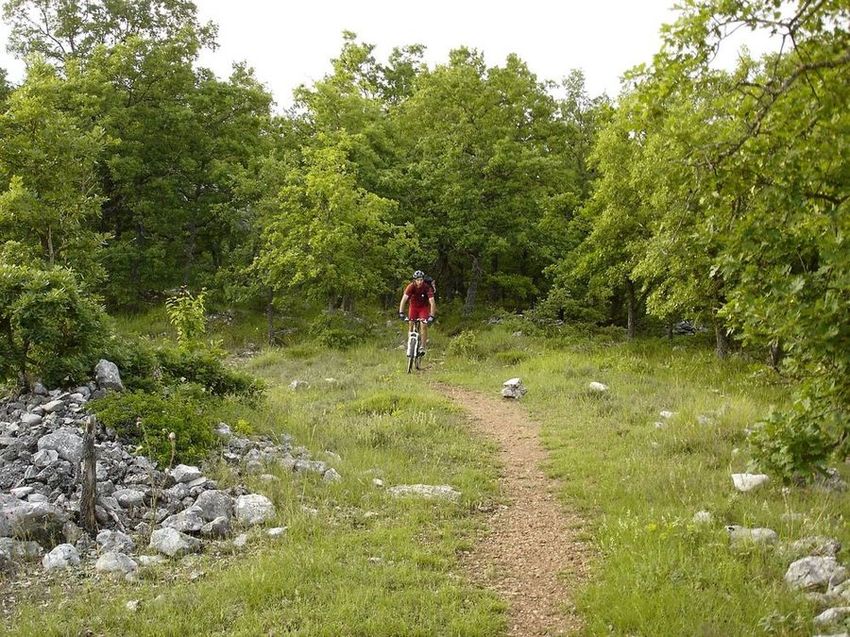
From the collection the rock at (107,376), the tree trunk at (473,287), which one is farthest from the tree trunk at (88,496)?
the tree trunk at (473,287)

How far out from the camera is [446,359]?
1981 centimetres

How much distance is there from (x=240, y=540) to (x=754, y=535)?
4915 millimetres

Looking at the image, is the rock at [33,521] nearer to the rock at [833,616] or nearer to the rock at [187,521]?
the rock at [187,521]

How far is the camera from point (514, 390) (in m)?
14.8

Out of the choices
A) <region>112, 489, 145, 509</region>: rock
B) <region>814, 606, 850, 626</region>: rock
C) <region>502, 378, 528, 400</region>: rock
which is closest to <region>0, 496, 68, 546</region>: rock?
<region>112, 489, 145, 509</region>: rock

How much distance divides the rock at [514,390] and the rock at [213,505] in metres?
8.22

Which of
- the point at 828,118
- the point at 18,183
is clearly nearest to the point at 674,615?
the point at 828,118

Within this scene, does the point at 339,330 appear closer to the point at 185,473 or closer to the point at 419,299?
the point at 419,299

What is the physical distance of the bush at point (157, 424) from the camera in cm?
846

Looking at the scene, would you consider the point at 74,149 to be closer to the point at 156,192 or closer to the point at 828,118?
the point at 156,192

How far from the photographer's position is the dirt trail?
5.56 meters

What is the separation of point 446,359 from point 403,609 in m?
14.5

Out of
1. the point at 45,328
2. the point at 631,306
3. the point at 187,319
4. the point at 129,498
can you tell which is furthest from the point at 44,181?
the point at 631,306

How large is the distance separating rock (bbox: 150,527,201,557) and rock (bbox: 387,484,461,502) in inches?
96.3
